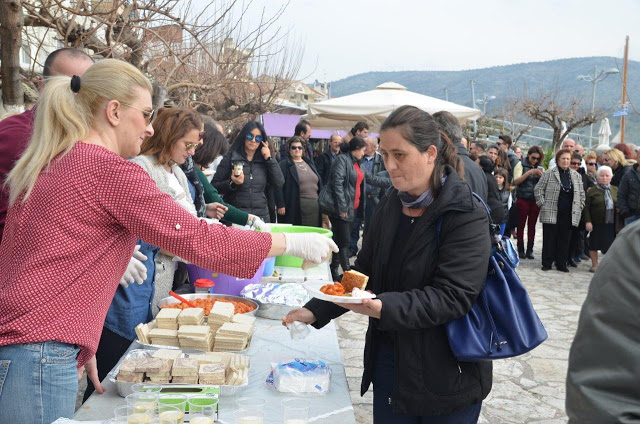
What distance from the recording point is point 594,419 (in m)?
0.96

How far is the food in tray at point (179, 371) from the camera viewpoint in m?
2.31

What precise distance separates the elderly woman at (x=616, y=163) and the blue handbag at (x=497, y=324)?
346 inches

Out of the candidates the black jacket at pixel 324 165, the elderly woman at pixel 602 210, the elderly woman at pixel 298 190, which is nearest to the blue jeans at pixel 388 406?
the elderly woman at pixel 298 190

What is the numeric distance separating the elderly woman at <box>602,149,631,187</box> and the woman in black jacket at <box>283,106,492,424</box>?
880 centimetres

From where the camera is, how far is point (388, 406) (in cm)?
233

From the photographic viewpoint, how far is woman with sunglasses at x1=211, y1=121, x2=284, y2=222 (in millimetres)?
6930

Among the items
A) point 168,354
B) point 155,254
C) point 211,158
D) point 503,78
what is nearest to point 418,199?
point 168,354

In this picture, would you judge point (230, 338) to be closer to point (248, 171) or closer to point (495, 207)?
point (248, 171)

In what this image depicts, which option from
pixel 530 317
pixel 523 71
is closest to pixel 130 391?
pixel 530 317

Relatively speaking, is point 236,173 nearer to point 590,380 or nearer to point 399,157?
point 399,157

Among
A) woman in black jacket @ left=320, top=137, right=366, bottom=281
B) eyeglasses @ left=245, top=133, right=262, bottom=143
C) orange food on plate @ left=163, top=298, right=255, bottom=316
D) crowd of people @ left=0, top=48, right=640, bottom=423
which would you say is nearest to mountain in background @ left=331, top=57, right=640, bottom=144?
woman in black jacket @ left=320, top=137, right=366, bottom=281

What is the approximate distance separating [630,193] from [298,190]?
4.84 m

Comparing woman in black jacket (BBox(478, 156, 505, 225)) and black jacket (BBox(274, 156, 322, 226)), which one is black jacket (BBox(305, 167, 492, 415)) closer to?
woman in black jacket (BBox(478, 156, 505, 225))

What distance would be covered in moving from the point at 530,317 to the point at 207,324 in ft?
5.07
